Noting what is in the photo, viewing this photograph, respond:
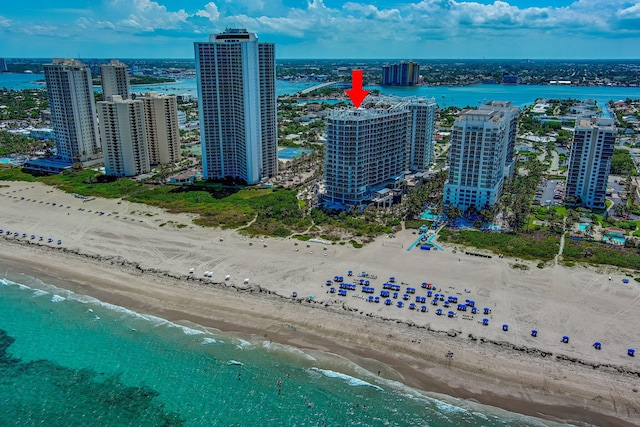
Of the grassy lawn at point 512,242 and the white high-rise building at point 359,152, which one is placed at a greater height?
the white high-rise building at point 359,152

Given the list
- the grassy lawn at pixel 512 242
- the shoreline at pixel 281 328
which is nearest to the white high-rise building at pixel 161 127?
the shoreline at pixel 281 328

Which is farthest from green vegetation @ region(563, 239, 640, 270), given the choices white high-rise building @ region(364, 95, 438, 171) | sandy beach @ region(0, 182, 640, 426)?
white high-rise building @ region(364, 95, 438, 171)

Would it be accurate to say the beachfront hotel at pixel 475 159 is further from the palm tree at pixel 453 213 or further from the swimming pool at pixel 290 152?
the swimming pool at pixel 290 152

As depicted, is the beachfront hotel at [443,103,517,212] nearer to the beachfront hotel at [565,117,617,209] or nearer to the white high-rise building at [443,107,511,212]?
the white high-rise building at [443,107,511,212]

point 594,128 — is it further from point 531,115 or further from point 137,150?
point 531,115

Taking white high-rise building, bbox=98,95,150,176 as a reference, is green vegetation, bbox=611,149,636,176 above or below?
below

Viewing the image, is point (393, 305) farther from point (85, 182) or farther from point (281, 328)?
point (85, 182)
